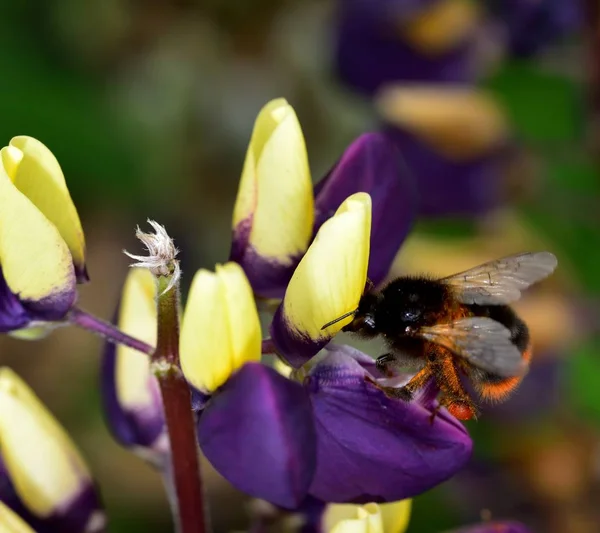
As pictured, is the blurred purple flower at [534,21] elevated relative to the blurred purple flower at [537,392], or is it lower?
elevated

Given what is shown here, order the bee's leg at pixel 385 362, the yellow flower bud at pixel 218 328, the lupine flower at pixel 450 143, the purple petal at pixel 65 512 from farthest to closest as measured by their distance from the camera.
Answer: the lupine flower at pixel 450 143
the purple petal at pixel 65 512
the bee's leg at pixel 385 362
the yellow flower bud at pixel 218 328

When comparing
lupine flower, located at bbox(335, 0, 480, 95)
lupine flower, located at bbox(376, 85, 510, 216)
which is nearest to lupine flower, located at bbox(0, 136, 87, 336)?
lupine flower, located at bbox(376, 85, 510, 216)

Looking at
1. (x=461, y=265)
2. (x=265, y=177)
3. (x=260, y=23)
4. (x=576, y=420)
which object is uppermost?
(x=265, y=177)

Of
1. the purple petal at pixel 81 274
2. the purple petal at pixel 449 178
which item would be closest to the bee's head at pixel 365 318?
the purple petal at pixel 81 274

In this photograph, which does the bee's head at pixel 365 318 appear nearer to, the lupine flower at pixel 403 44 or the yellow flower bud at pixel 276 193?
the yellow flower bud at pixel 276 193

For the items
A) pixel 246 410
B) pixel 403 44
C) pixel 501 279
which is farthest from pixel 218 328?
pixel 403 44

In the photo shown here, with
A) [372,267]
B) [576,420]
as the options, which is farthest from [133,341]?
[576,420]

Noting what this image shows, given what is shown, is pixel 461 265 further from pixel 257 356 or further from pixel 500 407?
pixel 257 356

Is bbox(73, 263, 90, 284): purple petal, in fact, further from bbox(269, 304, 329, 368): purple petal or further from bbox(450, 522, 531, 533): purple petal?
bbox(450, 522, 531, 533): purple petal
